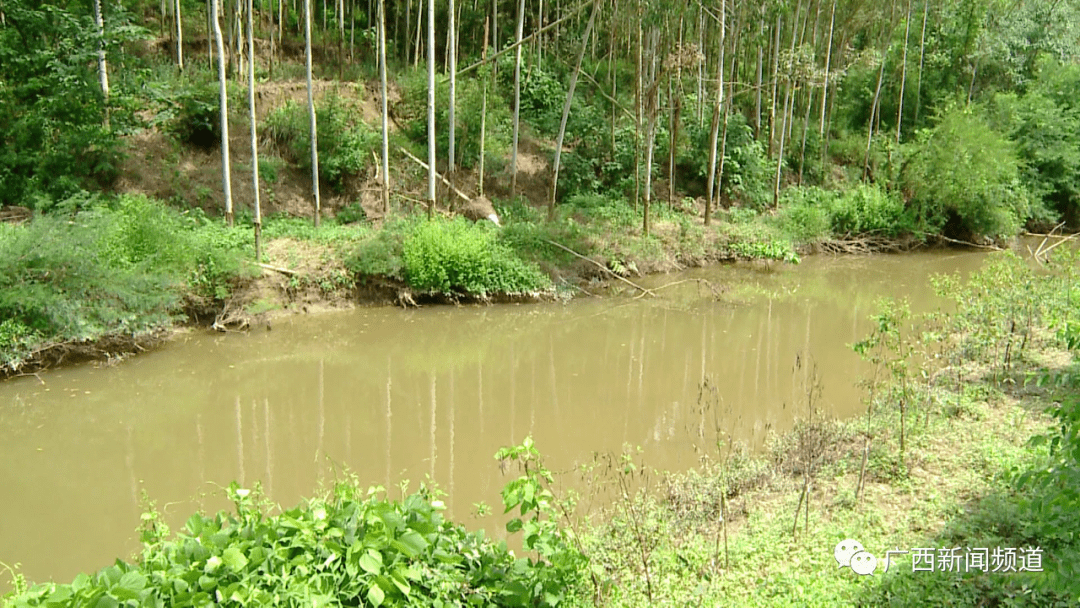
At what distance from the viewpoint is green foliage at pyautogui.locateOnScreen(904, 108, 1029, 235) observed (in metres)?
17.0

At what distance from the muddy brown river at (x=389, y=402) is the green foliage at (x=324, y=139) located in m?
4.67

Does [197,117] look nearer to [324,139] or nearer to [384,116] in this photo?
[324,139]

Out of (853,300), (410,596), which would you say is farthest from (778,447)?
(853,300)

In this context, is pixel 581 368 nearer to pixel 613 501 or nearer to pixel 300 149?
pixel 613 501

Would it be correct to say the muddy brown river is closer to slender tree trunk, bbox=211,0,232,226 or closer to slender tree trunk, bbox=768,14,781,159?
slender tree trunk, bbox=211,0,232,226

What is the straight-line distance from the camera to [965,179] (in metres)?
16.9

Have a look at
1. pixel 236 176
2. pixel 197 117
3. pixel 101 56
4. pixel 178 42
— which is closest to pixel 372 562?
pixel 101 56

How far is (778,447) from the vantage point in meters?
6.43

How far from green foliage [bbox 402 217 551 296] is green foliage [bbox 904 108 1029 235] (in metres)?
9.88

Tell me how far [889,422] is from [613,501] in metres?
2.53

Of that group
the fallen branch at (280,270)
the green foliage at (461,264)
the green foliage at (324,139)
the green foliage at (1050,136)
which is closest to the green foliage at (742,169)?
the green foliage at (1050,136)

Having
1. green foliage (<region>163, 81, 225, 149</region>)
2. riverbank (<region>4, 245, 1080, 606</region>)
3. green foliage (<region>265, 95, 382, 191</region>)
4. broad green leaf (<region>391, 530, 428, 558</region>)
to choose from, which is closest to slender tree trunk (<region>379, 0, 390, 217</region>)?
green foliage (<region>265, 95, 382, 191</region>)

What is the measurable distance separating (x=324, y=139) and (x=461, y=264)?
520 cm

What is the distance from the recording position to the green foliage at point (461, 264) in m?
12.0
